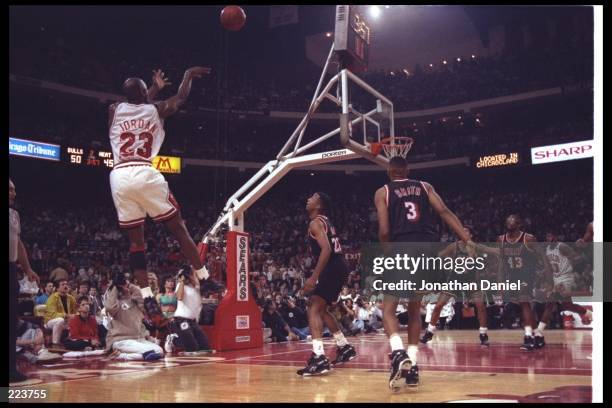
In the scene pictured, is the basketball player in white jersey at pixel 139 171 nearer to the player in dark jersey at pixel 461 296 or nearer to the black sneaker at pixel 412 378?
the black sneaker at pixel 412 378

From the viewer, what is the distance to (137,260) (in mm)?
4492

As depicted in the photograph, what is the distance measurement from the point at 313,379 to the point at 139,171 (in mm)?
2262

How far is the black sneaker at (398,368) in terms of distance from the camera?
170 inches

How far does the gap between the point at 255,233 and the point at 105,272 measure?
6.44 metres

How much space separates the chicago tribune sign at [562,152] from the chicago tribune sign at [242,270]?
14.9 meters

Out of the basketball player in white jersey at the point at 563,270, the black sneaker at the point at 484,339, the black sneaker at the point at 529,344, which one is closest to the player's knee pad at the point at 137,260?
the black sneaker at the point at 529,344

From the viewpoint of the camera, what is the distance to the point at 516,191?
79.0ft

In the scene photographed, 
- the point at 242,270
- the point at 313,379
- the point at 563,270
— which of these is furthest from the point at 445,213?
the point at 563,270

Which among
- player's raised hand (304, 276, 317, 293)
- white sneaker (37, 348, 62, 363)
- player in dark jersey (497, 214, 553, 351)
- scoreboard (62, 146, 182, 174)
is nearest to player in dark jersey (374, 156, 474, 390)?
player's raised hand (304, 276, 317, 293)

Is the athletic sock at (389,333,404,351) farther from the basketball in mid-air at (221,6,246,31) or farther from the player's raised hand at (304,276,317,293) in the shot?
the basketball in mid-air at (221,6,246,31)

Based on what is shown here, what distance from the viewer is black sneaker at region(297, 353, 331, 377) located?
5.49 metres

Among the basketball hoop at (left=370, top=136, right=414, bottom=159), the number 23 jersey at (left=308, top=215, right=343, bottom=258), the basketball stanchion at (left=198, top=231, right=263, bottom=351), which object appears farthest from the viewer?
the basketball hoop at (left=370, top=136, right=414, bottom=159)

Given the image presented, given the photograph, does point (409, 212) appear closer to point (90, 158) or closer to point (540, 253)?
point (540, 253)

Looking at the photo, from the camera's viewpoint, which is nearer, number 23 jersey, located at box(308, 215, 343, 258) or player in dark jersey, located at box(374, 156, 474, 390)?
player in dark jersey, located at box(374, 156, 474, 390)
